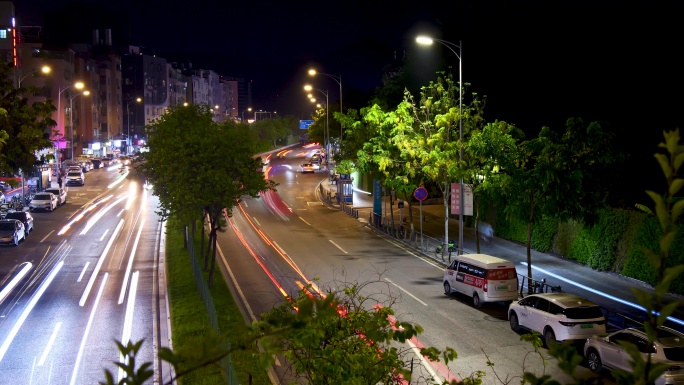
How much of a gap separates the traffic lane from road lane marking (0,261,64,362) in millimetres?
237

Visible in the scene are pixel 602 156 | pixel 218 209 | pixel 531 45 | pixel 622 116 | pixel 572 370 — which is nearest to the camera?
pixel 572 370

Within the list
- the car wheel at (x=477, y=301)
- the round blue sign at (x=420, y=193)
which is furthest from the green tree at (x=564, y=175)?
the round blue sign at (x=420, y=193)

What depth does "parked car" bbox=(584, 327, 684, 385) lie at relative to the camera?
15.5 meters

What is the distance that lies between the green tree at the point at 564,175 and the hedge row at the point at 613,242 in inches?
93.9

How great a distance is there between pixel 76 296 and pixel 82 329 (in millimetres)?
5257

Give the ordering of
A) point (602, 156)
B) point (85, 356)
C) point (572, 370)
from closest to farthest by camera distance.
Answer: point (572, 370)
point (85, 356)
point (602, 156)

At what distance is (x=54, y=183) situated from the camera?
73938mm

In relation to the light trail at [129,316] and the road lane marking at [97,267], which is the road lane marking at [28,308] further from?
the light trail at [129,316]

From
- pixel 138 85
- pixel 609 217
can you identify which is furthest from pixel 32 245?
pixel 138 85

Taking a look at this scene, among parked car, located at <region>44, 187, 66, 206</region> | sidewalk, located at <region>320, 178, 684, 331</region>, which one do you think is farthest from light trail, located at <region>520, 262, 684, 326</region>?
parked car, located at <region>44, 187, 66, 206</region>

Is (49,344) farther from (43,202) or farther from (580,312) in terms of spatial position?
(43,202)

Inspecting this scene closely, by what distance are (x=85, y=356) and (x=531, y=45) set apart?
121ft

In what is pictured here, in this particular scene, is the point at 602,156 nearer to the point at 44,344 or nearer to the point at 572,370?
the point at 44,344

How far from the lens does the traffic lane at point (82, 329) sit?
18.7 metres
